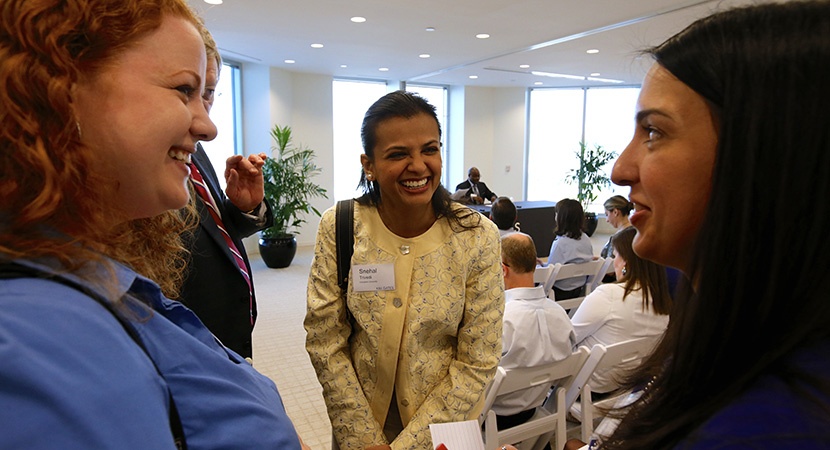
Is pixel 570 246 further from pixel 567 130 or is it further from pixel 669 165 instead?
pixel 567 130

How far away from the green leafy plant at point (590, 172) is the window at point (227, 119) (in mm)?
7269

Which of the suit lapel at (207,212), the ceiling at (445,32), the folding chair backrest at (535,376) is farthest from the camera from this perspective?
the ceiling at (445,32)

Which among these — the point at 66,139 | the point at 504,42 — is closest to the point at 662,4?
the point at 504,42

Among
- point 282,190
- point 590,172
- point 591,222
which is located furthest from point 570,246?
point 590,172

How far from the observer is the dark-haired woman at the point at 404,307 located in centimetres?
141

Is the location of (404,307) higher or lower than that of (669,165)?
lower

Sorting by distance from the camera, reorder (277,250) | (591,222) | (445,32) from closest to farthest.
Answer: (445,32) < (277,250) < (591,222)

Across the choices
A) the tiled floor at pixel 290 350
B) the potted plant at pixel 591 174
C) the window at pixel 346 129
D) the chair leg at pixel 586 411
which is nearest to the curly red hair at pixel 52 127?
the chair leg at pixel 586 411

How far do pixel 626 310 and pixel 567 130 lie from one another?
976cm

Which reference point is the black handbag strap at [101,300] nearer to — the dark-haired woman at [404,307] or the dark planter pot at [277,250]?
the dark-haired woman at [404,307]

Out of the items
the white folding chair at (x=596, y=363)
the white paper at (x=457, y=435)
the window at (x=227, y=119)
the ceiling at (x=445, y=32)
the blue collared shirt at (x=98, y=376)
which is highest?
the ceiling at (x=445, y=32)

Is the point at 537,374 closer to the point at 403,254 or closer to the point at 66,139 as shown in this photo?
the point at 403,254

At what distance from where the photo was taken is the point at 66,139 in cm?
55

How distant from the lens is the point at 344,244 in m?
1.46
